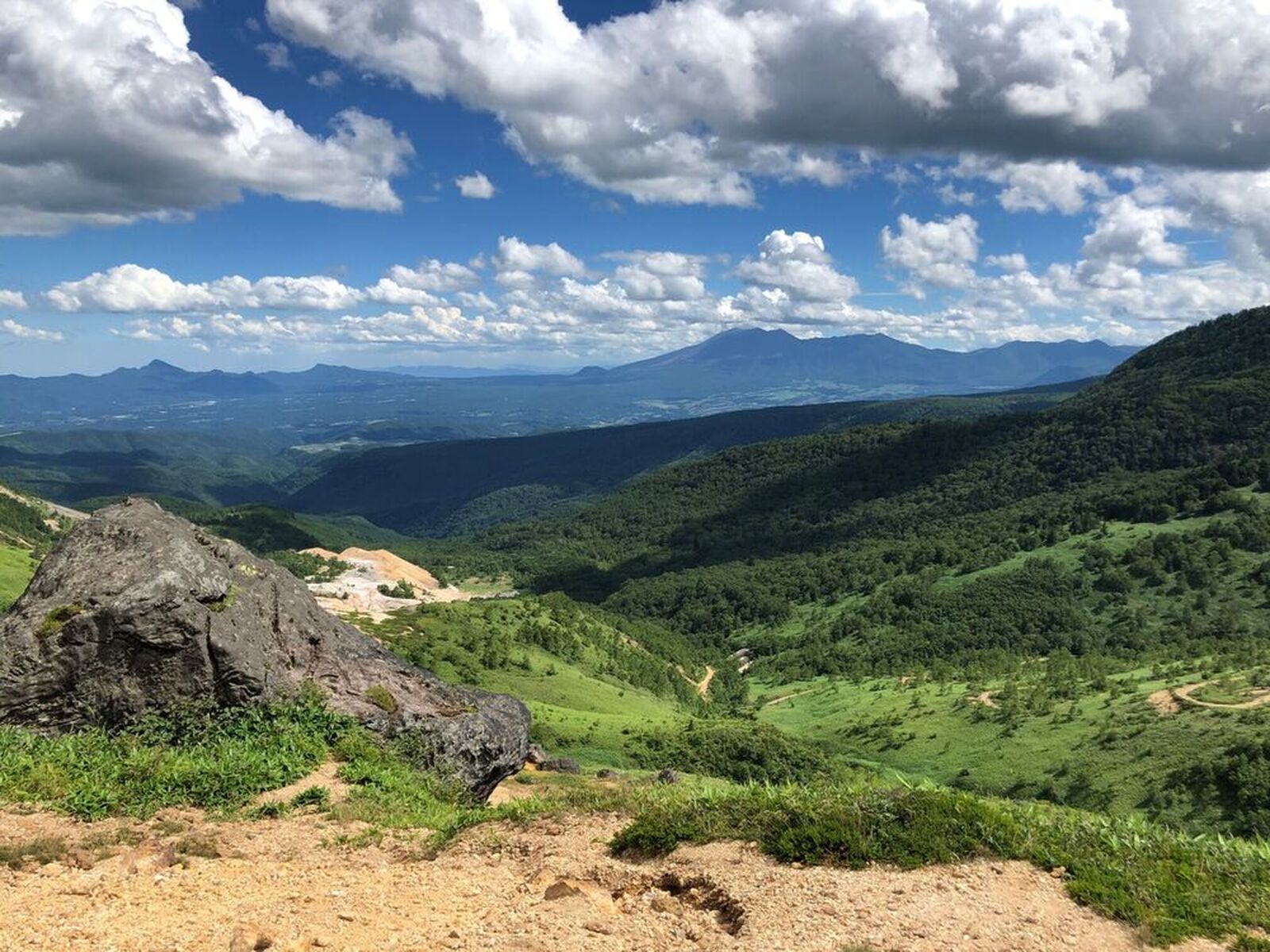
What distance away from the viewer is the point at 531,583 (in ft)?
573

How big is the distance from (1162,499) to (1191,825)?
392 ft

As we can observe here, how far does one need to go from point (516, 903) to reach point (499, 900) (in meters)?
0.28

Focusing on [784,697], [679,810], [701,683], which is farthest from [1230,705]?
[701,683]

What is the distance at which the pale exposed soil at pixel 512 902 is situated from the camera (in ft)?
30.6

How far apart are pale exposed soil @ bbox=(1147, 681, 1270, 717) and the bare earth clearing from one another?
59.2m

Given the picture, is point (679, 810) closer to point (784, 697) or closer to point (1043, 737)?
point (1043, 737)

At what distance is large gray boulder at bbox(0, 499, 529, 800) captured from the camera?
16734 mm

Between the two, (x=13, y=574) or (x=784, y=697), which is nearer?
(x=13, y=574)

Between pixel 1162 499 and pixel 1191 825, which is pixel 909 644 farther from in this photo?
pixel 1191 825

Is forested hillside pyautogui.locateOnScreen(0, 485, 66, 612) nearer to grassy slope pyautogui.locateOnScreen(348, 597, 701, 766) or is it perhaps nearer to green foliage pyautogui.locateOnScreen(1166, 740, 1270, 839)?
grassy slope pyautogui.locateOnScreen(348, 597, 701, 766)

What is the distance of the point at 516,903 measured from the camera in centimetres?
1058

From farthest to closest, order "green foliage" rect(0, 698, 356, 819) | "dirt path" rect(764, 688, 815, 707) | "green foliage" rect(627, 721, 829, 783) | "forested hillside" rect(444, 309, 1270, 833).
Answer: "dirt path" rect(764, 688, 815, 707)
"forested hillside" rect(444, 309, 1270, 833)
"green foliage" rect(627, 721, 829, 783)
"green foliage" rect(0, 698, 356, 819)

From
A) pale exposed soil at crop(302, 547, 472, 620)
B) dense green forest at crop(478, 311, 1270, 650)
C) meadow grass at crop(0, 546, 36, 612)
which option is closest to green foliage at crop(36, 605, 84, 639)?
meadow grass at crop(0, 546, 36, 612)

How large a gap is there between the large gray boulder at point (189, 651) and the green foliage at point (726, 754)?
84.2 feet
